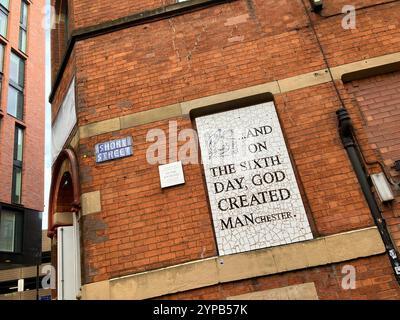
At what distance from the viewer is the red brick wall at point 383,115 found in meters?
4.52

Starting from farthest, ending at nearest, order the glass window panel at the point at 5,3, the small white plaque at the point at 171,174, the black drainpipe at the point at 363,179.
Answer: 1. the glass window panel at the point at 5,3
2. the small white plaque at the point at 171,174
3. the black drainpipe at the point at 363,179

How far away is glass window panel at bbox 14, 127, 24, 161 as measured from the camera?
20.4 metres

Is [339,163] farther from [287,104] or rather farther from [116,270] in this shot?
[116,270]

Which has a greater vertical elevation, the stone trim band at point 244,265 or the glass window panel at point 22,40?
the glass window panel at point 22,40

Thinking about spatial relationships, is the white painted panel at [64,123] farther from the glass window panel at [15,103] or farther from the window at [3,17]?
the window at [3,17]

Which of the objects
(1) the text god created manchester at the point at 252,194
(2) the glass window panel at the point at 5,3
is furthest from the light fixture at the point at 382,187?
(2) the glass window panel at the point at 5,3

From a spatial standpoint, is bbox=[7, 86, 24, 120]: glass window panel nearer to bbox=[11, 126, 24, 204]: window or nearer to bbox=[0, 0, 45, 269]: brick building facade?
bbox=[0, 0, 45, 269]: brick building facade

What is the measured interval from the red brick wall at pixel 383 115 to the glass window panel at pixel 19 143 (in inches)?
777

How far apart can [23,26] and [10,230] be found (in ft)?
44.9

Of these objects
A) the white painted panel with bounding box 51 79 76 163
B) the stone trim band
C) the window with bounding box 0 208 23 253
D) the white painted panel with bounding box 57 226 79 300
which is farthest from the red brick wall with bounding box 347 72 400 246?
the window with bounding box 0 208 23 253

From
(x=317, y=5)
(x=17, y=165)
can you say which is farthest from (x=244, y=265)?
(x=17, y=165)

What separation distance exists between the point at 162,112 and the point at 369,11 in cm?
339

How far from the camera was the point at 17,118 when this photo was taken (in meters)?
20.9

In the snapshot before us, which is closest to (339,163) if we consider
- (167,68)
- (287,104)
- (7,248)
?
(287,104)
